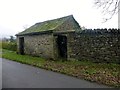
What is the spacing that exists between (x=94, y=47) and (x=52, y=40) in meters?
5.25

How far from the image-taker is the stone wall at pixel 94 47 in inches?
602

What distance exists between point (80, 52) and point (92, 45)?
4.67ft

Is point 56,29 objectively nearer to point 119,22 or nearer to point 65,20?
point 65,20

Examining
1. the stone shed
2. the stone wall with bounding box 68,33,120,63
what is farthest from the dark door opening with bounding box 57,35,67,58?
the stone wall with bounding box 68,33,120,63

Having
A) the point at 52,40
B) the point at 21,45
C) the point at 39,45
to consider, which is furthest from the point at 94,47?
the point at 21,45

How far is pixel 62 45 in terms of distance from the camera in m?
20.4

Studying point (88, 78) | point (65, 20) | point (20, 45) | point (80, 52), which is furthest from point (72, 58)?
point (20, 45)

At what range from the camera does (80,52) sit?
17828mm

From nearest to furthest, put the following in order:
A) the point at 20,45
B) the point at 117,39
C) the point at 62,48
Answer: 1. the point at 117,39
2. the point at 62,48
3. the point at 20,45

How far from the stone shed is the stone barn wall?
0.64m

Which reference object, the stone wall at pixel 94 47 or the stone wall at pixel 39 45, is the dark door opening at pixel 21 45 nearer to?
the stone wall at pixel 39 45

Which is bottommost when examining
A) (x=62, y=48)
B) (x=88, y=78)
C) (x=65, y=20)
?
(x=88, y=78)

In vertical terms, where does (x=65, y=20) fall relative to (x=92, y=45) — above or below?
above

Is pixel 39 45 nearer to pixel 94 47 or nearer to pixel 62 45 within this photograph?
pixel 62 45
